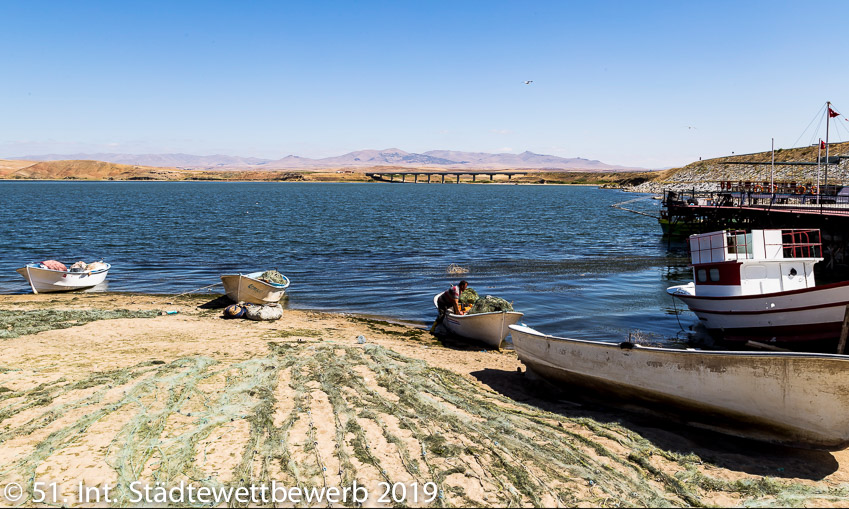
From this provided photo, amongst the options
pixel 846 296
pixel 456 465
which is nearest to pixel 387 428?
pixel 456 465

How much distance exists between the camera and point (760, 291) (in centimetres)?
1766

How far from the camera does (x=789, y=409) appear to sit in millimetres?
10070

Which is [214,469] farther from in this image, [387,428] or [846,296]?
[846,296]

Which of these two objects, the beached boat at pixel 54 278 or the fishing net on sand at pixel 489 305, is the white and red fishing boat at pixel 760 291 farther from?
the beached boat at pixel 54 278

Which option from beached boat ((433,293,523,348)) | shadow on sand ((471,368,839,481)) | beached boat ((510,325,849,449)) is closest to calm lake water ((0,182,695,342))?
beached boat ((433,293,523,348))

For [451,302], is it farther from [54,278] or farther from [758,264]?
[54,278]

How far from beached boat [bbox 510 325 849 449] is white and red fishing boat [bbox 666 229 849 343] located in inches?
267

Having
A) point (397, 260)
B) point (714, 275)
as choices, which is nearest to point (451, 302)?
point (714, 275)

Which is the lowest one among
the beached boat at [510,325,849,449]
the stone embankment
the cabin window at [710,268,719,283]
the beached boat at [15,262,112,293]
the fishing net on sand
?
the beached boat at [510,325,849,449]

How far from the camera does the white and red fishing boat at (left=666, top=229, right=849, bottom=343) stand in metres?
15.5

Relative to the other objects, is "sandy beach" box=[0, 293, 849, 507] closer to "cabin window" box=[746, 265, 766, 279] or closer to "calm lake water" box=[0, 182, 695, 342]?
"calm lake water" box=[0, 182, 695, 342]

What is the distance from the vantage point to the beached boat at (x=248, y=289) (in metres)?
22.9

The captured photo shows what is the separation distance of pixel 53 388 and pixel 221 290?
15792 mm

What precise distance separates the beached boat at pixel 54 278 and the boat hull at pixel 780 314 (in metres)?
27.6
